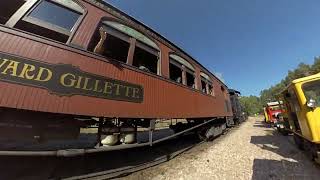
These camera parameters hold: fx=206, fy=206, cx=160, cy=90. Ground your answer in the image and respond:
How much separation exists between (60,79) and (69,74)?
23cm

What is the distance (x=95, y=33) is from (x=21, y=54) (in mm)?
1960

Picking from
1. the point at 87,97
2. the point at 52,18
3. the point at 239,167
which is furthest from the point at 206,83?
the point at 52,18

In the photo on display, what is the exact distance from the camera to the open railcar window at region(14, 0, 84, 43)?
425 centimetres

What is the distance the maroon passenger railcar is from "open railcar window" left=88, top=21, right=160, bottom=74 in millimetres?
28

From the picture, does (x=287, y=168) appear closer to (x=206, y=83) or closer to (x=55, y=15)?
(x=206, y=83)

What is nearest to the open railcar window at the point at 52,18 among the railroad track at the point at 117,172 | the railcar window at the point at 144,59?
the railcar window at the point at 144,59

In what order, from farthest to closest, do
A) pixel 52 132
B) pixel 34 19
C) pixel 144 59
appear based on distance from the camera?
pixel 144 59
pixel 52 132
pixel 34 19

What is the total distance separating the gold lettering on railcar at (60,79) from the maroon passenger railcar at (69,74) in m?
0.01

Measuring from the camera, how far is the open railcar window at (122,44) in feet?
17.7

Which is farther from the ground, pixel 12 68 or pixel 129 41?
pixel 129 41

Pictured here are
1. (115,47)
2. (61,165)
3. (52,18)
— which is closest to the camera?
(52,18)

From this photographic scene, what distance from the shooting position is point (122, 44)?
6.49m

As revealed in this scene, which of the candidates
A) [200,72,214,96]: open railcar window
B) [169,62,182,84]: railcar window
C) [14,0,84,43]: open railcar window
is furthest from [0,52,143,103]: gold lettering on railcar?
[200,72,214,96]: open railcar window

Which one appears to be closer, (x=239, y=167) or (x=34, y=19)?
(x=34, y=19)
